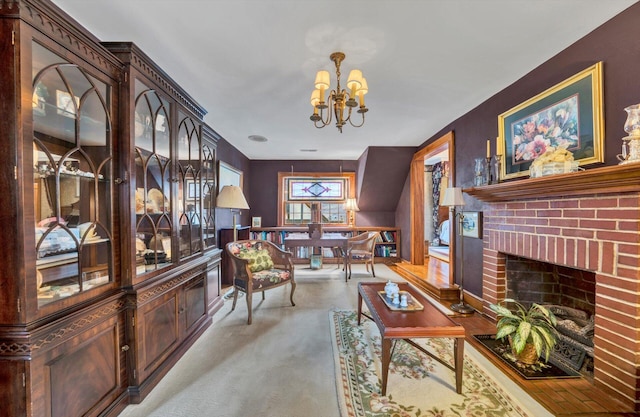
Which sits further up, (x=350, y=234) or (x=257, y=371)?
(x=350, y=234)

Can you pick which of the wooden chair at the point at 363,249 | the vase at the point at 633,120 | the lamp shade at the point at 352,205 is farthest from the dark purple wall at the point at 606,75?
the lamp shade at the point at 352,205

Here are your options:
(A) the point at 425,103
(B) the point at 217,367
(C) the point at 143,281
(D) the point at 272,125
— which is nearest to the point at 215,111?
(D) the point at 272,125

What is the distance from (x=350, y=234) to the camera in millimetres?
5750

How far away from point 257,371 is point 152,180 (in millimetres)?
1671

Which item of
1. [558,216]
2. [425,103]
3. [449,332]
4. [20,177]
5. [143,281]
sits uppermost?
[425,103]

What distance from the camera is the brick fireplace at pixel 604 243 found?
59.5 inches

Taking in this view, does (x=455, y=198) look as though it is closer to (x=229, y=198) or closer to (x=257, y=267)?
(x=257, y=267)

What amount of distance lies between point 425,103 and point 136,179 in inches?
116

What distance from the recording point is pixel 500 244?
103 inches

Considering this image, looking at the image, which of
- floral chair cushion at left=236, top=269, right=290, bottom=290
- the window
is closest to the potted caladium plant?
floral chair cushion at left=236, top=269, right=290, bottom=290

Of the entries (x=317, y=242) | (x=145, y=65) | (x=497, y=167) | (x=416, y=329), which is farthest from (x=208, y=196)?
(x=497, y=167)

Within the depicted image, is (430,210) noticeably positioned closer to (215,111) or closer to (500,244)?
(500,244)

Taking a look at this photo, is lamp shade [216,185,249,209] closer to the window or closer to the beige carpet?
the beige carpet

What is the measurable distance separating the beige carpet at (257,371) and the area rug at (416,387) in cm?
12
